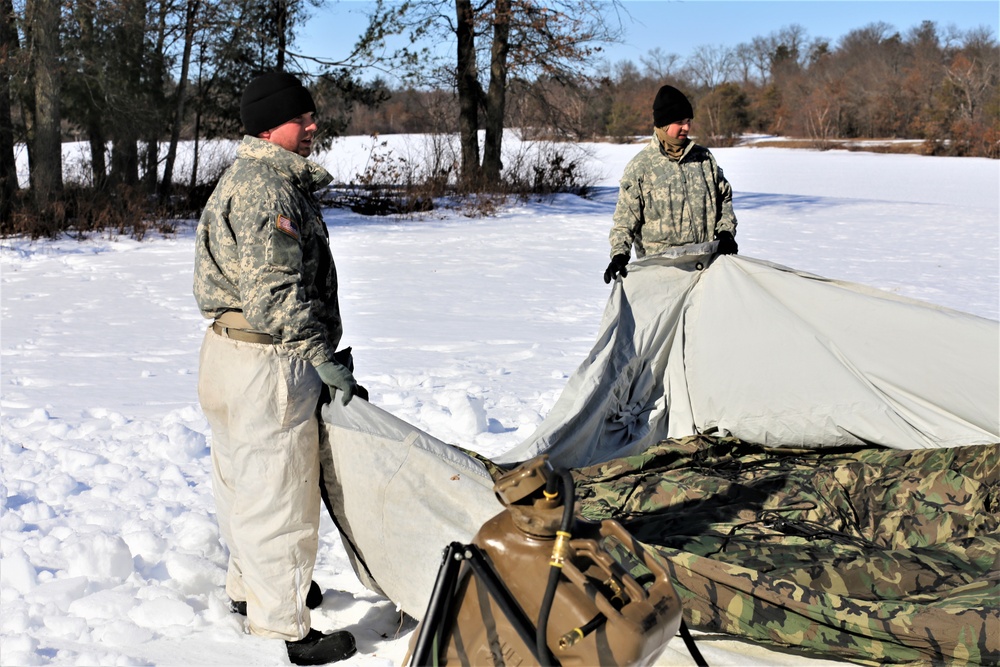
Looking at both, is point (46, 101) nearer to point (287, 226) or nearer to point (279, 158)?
point (279, 158)

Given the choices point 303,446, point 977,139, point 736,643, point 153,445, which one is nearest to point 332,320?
point 303,446

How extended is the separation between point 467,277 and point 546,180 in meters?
8.74

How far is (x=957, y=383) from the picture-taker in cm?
395

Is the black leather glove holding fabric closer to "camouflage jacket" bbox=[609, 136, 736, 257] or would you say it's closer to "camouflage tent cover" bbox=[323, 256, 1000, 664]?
"camouflage tent cover" bbox=[323, 256, 1000, 664]

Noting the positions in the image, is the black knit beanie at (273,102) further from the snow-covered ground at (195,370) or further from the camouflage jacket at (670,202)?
the camouflage jacket at (670,202)

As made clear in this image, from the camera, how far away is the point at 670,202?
4.91 m

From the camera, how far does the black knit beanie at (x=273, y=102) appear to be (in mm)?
2793

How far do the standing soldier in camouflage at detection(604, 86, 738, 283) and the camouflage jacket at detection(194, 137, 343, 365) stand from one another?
231 cm

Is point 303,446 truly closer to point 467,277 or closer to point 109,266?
point 467,277

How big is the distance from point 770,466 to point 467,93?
49.9 ft

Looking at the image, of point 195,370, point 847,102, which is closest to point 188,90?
point 195,370

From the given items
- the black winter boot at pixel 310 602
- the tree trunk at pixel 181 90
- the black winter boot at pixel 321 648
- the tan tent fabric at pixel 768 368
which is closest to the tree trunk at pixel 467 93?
the tree trunk at pixel 181 90

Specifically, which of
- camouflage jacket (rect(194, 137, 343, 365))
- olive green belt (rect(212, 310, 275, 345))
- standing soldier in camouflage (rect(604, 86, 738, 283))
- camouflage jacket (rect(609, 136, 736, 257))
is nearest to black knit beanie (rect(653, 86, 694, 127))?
standing soldier in camouflage (rect(604, 86, 738, 283))

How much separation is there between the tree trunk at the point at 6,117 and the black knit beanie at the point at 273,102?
10.4 m
